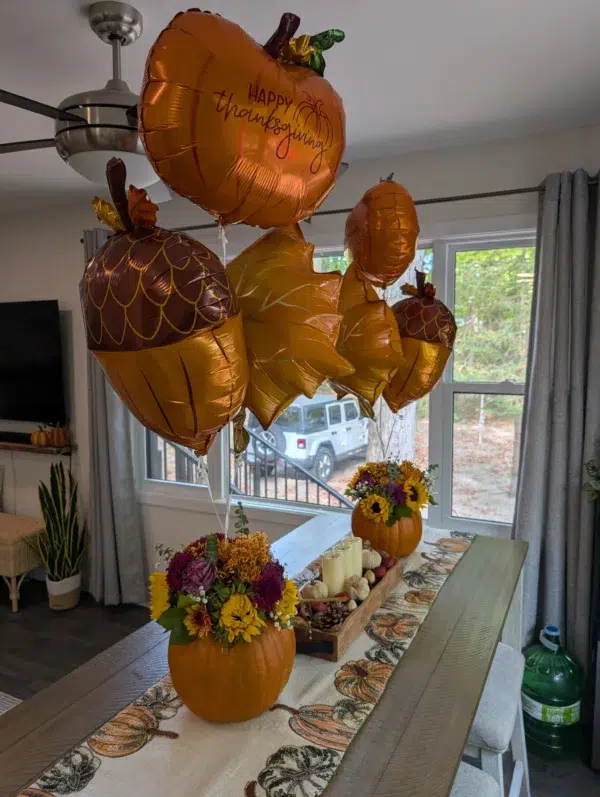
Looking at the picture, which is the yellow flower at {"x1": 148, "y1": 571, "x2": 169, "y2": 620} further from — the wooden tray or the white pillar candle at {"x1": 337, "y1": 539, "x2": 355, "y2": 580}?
the white pillar candle at {"x1": 337, "y1": 539, "x2": 355, "y2": 580}

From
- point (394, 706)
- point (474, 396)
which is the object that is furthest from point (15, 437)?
point (394, 706)

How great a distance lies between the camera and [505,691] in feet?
5.16

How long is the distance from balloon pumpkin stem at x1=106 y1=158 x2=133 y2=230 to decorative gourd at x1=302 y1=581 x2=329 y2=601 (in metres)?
0.94

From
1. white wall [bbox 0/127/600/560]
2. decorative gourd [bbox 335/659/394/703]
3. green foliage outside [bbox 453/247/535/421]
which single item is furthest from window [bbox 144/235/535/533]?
decorative gourd [bbox 335/659/394/703]

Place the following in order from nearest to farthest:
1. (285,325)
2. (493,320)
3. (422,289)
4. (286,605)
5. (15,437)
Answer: (285,325) < (286,605) < (422,289) < (493,320) < (15,437)

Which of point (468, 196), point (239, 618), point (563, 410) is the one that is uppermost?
point (468, 196)

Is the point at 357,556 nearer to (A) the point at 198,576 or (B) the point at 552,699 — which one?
(A) the point at 198,576

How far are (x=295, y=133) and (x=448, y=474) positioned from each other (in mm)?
2147

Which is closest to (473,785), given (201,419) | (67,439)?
(201,419)

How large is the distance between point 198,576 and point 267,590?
0.42 feet

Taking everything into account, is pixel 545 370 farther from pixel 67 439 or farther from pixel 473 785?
pixel 67 439

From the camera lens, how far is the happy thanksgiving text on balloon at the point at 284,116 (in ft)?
2.67

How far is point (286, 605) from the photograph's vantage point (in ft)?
3.54

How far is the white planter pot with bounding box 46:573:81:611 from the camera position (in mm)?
3420
